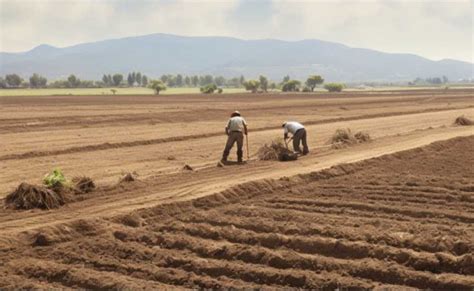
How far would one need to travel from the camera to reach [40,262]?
9320mm

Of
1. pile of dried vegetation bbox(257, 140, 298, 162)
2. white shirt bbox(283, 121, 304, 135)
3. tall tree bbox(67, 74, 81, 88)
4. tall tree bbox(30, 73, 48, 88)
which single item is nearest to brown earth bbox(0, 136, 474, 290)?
pile of dried vegetation bbox(257, 140, 298, 162)

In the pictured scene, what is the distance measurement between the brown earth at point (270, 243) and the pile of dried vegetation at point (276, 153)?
469cm

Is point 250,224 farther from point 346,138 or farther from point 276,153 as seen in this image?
point 346,138

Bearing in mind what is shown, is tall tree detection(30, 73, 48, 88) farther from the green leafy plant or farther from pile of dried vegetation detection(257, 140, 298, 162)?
the green leafy plant

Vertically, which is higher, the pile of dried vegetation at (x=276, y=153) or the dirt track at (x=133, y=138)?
the pile of dried vegetation at (x=276, y=153)

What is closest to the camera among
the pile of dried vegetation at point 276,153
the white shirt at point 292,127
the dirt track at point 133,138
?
the dirt track at point 133,138

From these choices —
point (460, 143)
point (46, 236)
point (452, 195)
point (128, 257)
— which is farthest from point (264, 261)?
point (460, 143)

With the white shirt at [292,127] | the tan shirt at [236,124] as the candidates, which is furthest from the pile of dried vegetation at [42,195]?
the white shirt at [292,127]

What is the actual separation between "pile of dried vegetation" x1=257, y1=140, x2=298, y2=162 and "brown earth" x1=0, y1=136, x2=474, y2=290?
15.4ft

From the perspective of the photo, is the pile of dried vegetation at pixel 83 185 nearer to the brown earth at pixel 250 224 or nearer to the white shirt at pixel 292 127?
the brown earth at pixel 250 224

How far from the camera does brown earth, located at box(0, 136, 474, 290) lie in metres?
8.37

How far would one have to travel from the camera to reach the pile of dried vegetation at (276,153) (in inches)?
763

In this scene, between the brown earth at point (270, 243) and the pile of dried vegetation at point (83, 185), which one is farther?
the pile of dried vegetation at point (83, 185)

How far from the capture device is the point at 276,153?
1955 cm
